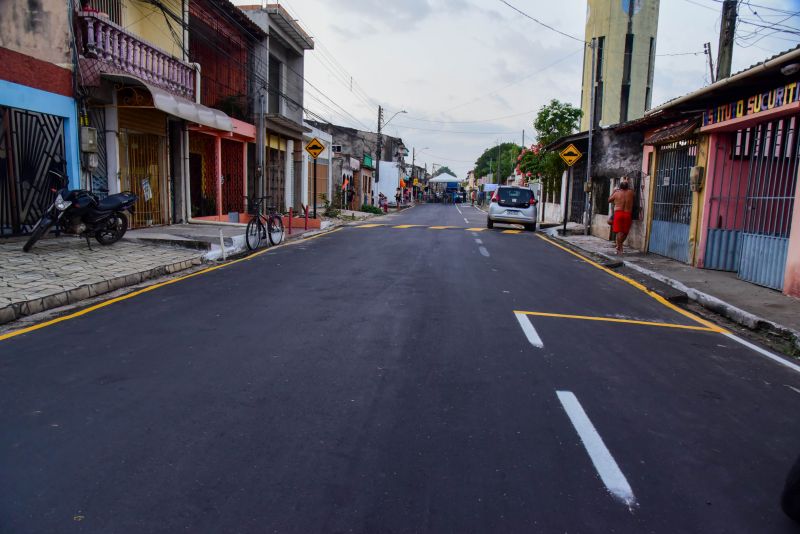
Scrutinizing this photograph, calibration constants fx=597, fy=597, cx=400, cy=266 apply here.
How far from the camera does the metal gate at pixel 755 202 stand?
32.4 feet

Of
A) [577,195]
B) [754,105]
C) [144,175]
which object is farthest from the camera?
[577,195]

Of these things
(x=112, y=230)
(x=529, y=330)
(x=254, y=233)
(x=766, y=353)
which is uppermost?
(x=112, y=230)

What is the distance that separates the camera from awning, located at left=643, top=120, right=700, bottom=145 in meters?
12.7

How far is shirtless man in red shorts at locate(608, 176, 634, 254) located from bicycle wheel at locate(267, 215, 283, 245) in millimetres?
8244

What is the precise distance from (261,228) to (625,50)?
875 inches

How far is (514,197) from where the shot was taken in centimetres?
2295

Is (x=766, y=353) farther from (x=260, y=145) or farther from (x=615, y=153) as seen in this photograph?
(x=260, y=145)

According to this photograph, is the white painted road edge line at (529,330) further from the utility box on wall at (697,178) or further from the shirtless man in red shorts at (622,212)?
the shirtless man in red shorts at (622,212)

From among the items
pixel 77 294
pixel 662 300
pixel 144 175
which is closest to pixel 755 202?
pixel 662 300

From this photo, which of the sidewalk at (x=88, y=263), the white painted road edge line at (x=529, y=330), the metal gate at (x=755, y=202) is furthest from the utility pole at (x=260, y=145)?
the white painted road edge line at (x=529, y=330)

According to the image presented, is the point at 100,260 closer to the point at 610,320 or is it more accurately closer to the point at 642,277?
the point at 610,320

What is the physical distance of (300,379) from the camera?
4.55 m

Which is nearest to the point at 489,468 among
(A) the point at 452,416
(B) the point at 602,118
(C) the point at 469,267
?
(A) the point at 452,416

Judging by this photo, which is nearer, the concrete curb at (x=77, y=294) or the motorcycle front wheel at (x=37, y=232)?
the concrete curb at (x=77, y=294)
